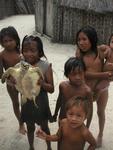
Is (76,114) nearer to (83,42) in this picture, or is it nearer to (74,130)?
(74,130)

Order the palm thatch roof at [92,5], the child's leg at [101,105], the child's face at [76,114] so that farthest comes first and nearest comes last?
1. the palm thatch roof at [92,5]
2. the child's leg at [101,105]
3. the child's face at [76,114]

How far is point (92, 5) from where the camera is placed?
7.98 metres

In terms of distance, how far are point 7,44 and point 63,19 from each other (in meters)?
5.02

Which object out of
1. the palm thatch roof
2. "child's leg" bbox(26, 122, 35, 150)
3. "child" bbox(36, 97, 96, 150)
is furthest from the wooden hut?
"child" bbox(36, 97, 96, 150)

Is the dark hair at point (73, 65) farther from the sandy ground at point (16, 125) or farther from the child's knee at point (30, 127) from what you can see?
the sandy ground at point (16, 125)

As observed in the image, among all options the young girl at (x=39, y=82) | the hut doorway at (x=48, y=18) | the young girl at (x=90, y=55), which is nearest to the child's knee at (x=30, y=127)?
the young girl at (x=39, y=82)

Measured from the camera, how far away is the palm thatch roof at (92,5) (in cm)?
784

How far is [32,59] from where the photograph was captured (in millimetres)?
3381

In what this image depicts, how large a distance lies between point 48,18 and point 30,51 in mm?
6022

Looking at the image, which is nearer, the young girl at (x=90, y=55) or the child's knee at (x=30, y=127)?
the young girl at (x=90, y=55)

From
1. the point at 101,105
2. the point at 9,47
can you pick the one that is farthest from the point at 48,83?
the point at 101,105

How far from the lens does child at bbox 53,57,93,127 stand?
3182mm

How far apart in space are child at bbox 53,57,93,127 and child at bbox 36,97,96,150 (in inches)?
9.4

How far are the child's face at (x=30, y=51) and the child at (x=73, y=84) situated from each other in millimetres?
324
